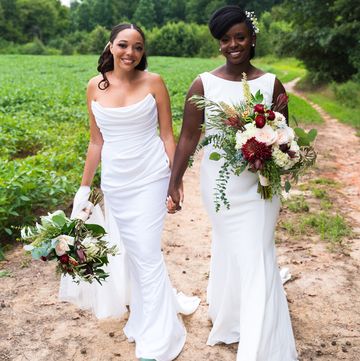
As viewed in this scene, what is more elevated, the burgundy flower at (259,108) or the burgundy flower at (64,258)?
the burgundy flower at (259,108)

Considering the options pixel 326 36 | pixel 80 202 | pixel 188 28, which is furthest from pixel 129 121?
pixel 188 28

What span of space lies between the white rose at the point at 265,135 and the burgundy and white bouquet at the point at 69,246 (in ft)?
4.06

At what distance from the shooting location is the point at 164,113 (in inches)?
142

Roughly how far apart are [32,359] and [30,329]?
418 millimetres

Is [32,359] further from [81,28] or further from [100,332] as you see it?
[81,28]

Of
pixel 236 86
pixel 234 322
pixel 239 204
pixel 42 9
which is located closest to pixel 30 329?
pixel 234 322

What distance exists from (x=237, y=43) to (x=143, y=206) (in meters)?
1.28

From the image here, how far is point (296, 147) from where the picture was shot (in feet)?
9.61

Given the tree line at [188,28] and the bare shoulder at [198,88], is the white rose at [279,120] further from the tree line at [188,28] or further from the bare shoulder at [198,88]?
the tree line at [188,28]

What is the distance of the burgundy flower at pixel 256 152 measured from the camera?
2.84 metres

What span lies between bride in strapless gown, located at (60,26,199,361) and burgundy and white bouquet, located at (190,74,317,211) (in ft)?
1.72

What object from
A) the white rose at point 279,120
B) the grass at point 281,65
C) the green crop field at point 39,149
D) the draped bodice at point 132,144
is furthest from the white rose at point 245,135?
the grass at point 281,65

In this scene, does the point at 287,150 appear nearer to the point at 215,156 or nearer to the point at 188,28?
the point at 215,156

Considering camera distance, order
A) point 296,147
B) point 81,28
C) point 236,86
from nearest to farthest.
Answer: point 296,147 → point 236,86 → point 81,28
